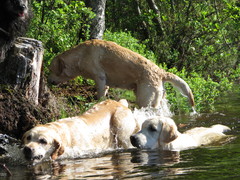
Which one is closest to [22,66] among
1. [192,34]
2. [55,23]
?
[55,23]

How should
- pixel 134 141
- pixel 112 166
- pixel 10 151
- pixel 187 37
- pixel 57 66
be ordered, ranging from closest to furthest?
pixel 112 166
pixel 10 151
pixel 134 141
pixel 57 66
pixel 187 37

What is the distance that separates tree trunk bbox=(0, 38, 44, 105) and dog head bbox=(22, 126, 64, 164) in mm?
1665

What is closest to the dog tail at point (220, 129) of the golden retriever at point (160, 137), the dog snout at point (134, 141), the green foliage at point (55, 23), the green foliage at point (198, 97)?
the golden retriever at point (160, 137)

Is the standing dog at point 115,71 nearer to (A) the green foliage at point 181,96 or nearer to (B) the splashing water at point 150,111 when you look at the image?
(B) the splashing water at point 150,111

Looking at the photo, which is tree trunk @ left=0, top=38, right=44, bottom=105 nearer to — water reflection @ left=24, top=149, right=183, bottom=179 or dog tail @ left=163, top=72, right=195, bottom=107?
water reflection @ left=24, top=149, right=183, bottom=179

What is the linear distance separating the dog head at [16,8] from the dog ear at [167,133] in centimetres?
282

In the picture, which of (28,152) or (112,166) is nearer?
(112,166)

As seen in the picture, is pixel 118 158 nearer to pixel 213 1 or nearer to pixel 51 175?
pixel 51 175

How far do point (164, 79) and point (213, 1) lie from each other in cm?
832

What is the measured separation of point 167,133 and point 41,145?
5.87 feet

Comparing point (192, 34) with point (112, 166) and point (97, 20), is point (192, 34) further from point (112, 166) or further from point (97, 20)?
point (112, 166)

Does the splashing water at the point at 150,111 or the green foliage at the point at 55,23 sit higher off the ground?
the green foliage at the point at 55,23

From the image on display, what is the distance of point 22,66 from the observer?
6.59 m

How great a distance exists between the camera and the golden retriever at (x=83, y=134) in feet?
16.5
